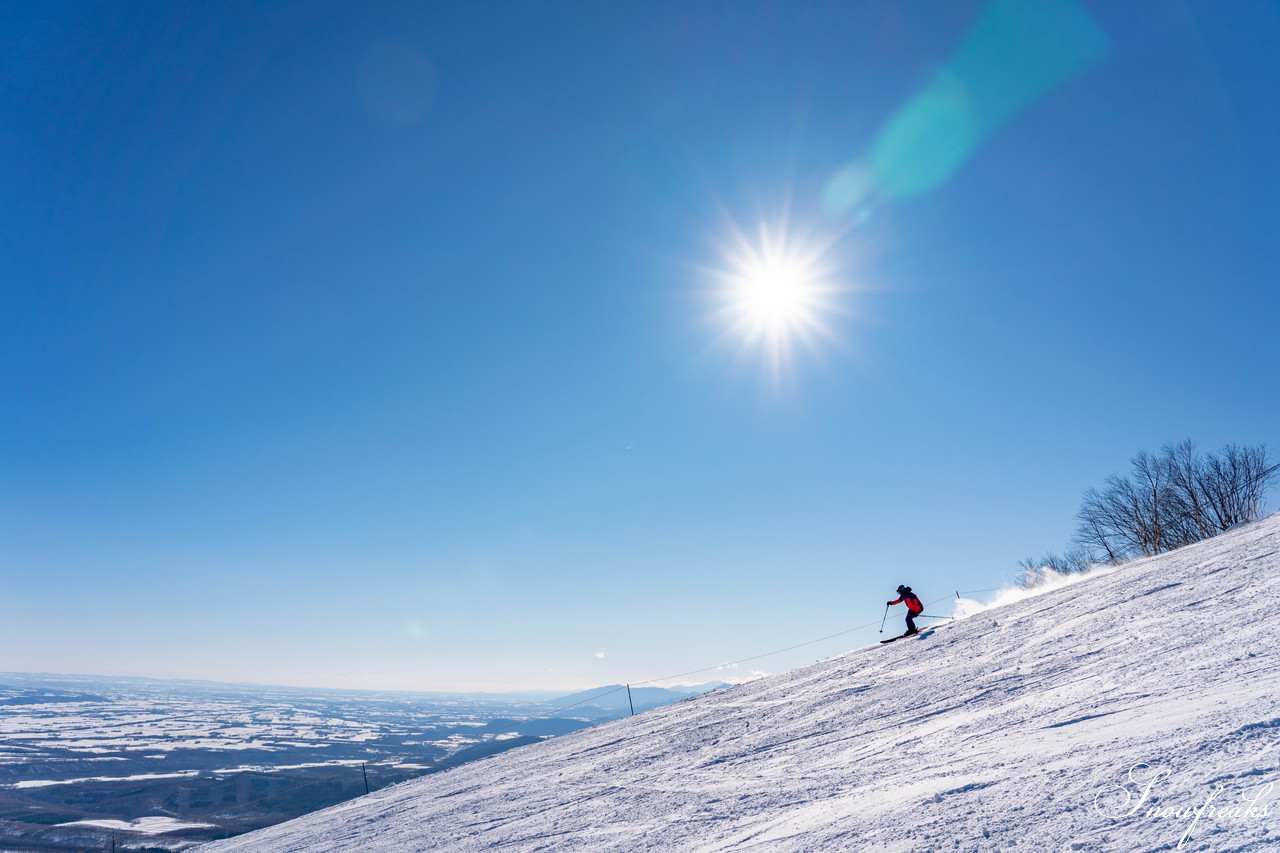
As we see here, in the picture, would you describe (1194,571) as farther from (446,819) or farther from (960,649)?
(446,819)

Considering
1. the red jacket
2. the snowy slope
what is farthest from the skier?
the snowy slope

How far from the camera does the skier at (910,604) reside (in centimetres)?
1733

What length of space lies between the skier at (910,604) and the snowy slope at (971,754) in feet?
7.97

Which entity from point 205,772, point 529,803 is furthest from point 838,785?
point 205,772

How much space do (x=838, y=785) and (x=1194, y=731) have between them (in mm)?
3252

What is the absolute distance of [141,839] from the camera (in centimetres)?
7781

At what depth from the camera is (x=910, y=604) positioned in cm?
1742
